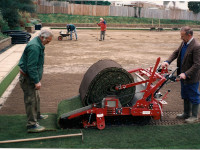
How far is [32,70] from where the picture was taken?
160 inches

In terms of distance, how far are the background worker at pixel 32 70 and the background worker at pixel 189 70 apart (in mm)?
2506

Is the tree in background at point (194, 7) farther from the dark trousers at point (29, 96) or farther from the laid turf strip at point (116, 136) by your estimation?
the dark trousers at point (29, 96)

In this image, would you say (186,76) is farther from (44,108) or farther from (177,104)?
(44,108)

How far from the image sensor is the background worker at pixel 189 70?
4727 mm

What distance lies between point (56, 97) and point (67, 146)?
2.79 metres

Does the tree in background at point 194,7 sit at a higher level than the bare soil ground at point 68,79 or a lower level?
higher

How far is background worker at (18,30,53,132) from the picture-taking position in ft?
13.3

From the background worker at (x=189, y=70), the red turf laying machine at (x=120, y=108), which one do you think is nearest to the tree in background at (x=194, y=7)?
the background worker at (x=189, y=70)

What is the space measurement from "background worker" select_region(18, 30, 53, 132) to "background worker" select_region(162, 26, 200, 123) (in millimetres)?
2506

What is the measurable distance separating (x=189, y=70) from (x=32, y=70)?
9.28 feet

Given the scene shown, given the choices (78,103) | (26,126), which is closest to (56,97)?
(78,103)

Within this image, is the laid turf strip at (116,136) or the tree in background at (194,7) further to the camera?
the tree in background at (194,7)

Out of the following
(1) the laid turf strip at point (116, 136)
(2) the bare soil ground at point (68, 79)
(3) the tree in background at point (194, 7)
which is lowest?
(1) the laid turf strip at point (116, 136)

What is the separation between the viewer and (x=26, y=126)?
15.0 ft
